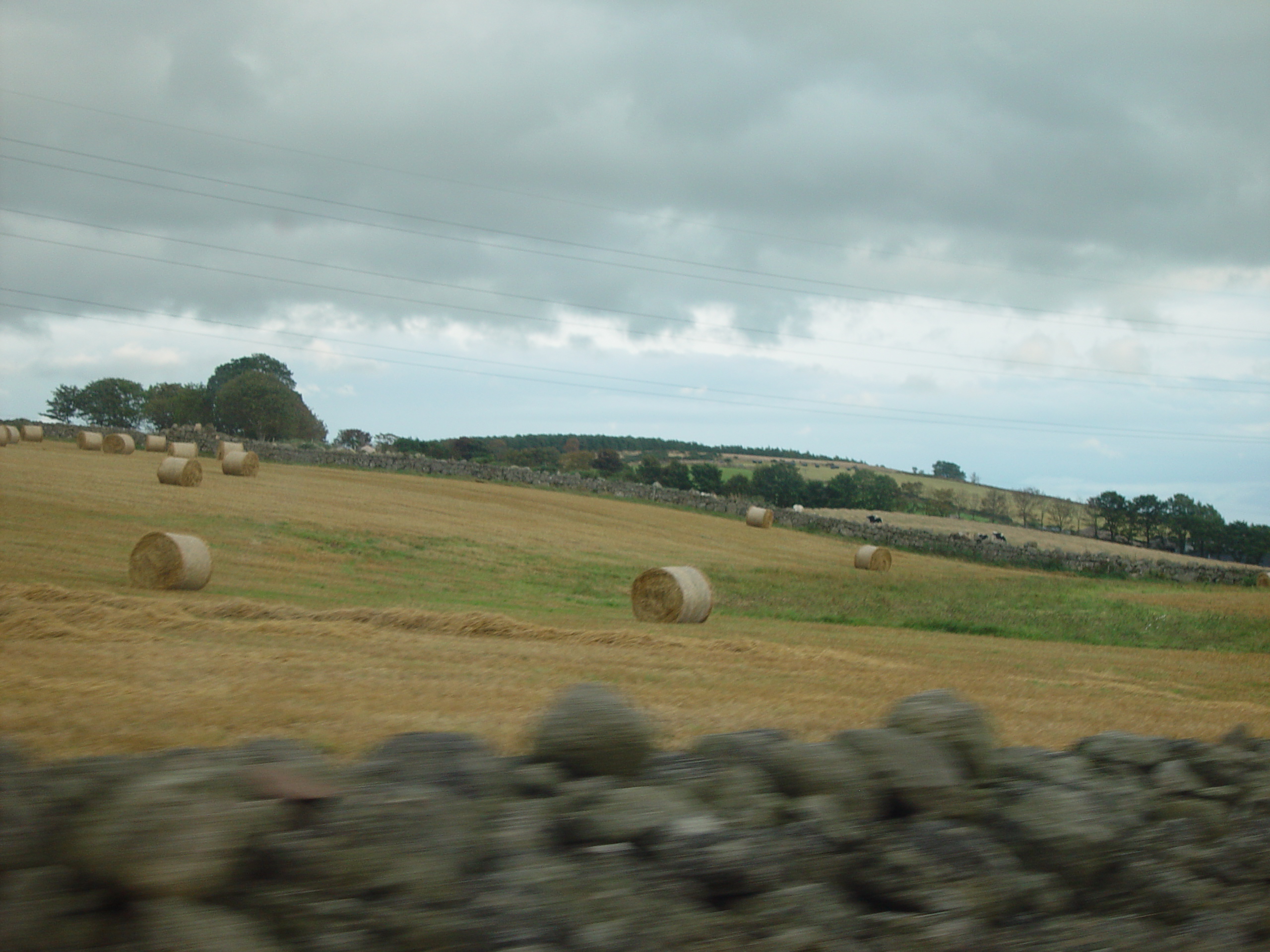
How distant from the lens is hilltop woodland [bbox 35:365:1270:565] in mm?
69062

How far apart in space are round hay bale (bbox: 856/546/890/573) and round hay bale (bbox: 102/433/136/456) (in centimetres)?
3538

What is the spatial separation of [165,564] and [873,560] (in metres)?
25.1

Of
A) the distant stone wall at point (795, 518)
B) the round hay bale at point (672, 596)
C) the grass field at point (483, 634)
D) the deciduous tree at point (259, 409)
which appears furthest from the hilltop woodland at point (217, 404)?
the round hay bale at point (672, 596)

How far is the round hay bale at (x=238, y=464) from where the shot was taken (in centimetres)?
3822

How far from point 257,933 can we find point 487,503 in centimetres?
3887

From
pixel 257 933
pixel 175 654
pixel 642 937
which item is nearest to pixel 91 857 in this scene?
pixel 257 933

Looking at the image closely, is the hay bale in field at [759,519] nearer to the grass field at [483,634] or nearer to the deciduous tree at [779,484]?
the grass field at [483,634]

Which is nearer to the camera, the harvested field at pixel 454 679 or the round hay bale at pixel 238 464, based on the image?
the harvested field at pixel 454 679

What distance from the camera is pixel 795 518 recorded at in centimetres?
5300

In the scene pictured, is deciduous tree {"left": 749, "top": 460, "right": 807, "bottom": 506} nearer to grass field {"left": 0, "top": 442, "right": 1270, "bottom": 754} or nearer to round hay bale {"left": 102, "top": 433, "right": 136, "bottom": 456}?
grass field {"left": 0, "top": 442, "right": 1270, "bottom": 754}

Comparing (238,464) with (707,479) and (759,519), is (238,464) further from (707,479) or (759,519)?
(707,479)

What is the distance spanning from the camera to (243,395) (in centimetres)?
8119

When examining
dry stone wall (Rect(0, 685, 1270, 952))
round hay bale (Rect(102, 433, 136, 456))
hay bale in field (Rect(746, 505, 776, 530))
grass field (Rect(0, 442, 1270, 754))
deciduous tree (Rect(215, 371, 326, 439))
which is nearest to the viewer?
dry stone wall (Rect(0, 685, 1270, 952))

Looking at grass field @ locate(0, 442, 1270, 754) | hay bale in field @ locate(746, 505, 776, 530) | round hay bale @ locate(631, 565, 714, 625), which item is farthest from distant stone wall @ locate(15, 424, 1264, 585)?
round hay bale @ locate(631, 565, 714, 625)
